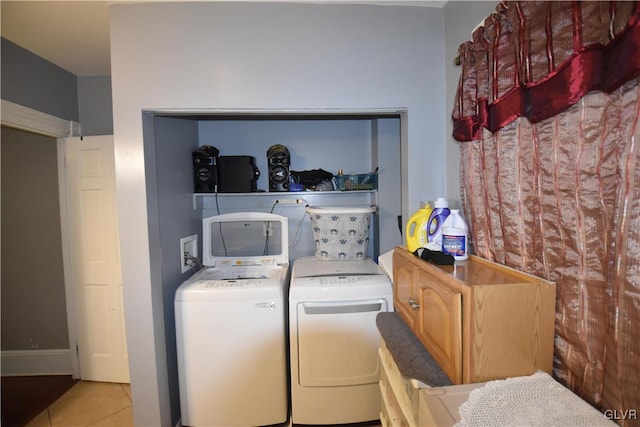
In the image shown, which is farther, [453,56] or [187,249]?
[187,249]

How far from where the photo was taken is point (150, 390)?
1521 millimetres

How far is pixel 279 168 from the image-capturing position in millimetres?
2029

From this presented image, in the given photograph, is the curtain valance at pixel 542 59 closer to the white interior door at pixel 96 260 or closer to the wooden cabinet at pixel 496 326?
the wooden cabinet at pixel 496 326

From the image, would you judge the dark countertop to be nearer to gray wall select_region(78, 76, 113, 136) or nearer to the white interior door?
the white interior door

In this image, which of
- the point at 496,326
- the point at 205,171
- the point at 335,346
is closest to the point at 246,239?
the point at 205,171

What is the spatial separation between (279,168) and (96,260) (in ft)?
5.46

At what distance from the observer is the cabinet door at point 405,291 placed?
3.70ft

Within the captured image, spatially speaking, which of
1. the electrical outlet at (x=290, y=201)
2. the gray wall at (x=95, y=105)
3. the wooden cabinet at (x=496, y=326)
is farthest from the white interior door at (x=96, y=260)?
the wooden cabinet at (x=496, y=326)

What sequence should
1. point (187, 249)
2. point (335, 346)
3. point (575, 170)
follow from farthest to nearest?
point (187, 249) → point (335, 346) → point (575, 170)

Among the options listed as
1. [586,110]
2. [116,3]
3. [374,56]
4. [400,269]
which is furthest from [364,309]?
[116,3]

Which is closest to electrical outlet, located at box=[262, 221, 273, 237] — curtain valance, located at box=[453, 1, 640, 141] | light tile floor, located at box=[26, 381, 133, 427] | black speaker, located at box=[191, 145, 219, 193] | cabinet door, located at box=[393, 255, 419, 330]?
black speaker, located at box=[191, 145, 219, 193]

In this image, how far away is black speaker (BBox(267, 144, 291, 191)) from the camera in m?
2.02

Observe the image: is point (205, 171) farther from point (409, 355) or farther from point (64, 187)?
point (409, 355)

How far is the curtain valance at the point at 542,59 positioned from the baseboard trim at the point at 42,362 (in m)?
3.46
